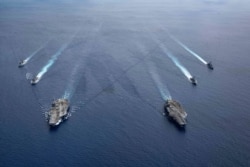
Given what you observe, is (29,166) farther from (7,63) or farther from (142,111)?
(7,63)

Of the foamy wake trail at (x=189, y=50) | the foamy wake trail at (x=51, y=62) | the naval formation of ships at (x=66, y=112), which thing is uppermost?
the foamy wake trail at (x=51, y=62)

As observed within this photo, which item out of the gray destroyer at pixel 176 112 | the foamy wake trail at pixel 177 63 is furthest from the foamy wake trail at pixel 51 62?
the gray destroyer at pixel 176 112

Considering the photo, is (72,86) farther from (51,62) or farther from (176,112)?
(176,112)

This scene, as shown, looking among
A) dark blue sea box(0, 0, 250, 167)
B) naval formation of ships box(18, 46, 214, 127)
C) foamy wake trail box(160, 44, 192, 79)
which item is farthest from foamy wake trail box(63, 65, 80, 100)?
foamy wake trail box(160, 44, 192, 79)

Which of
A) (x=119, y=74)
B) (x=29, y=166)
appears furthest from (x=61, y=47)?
(x=29, y=166)

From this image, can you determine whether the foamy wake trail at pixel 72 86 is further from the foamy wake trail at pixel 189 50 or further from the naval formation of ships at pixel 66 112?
the foamy wake trail at pixel 189 50

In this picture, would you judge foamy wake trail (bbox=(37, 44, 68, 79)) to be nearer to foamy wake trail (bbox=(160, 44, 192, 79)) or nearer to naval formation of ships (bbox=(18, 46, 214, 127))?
naval formation of ships (bbox=(18, 46, 214, 127))
